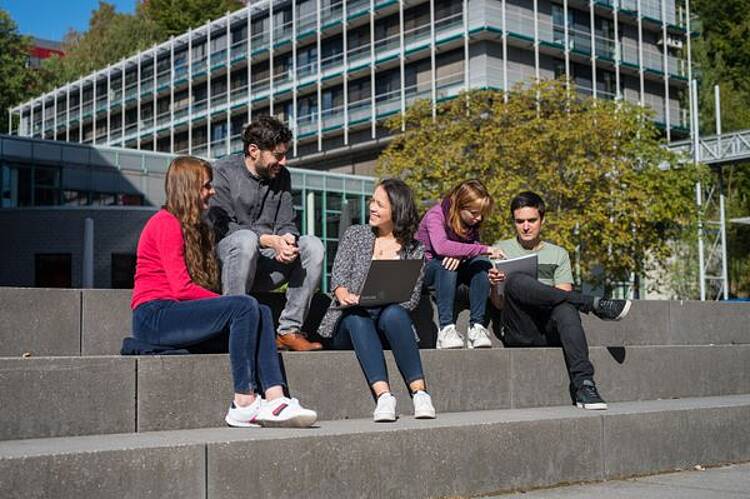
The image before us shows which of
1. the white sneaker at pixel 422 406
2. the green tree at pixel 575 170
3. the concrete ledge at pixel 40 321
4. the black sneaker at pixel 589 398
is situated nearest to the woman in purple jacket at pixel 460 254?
the black sneaker at pixel 589 398

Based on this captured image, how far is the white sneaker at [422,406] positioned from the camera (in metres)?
5.69

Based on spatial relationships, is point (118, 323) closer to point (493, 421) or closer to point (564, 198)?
point (493, 421)

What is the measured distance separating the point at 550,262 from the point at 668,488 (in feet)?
7.99

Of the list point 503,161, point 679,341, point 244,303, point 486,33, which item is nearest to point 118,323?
point 244,303

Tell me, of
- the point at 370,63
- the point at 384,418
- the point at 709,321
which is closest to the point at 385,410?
the point at 384,418

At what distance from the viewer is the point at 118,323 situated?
20.7 feet

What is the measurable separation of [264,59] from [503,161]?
3167 cm

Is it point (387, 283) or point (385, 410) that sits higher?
point (387, 283)

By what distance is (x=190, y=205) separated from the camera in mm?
5535

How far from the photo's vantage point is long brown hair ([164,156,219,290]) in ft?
18.1

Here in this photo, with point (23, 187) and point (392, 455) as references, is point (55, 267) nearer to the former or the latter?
point (23, 187)

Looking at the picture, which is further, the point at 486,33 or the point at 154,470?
the point at 486,33

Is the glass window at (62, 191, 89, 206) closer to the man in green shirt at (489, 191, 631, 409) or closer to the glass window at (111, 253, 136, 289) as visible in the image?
the glass window at (111, 253, 136, 289)

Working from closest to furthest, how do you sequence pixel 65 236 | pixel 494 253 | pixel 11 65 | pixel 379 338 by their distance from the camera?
pixel 379 338 < pixel 494 253 < pixel 65 236 < pixel 11 65
